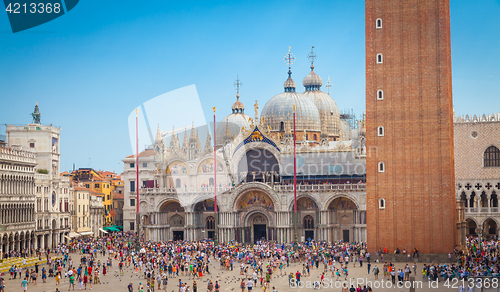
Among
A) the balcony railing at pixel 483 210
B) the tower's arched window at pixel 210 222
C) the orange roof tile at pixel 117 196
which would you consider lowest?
the tower's arched window at pixel 210 222

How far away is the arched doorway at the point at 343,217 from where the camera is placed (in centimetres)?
7462

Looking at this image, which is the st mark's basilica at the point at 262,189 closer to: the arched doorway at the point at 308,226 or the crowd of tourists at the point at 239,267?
the arched doorway at the point at 308,226

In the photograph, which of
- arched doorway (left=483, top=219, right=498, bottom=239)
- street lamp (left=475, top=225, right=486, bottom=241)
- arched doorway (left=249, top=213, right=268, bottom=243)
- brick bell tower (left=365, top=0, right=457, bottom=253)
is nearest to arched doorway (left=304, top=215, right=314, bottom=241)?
arched doorway (left=249, top=213, right=268, bottom=243)

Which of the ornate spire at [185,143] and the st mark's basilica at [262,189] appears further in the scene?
the ornate spire at [185,143]

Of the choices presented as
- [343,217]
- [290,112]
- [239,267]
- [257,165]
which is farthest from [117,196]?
[239,267]

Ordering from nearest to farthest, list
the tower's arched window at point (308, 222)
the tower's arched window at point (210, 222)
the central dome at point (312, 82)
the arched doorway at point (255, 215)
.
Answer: the tower's arched window at point (308, 222) → the arched doorway at point (255, 215) → the tower's arched window at point (210, 222) → the central dome at point (312, 82)

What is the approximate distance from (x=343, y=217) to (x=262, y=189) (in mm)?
9354

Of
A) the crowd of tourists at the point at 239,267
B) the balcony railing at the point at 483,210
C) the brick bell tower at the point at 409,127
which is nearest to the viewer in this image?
the crowd of tourists at the point at 239,267

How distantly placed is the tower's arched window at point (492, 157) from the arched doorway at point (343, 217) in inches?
677

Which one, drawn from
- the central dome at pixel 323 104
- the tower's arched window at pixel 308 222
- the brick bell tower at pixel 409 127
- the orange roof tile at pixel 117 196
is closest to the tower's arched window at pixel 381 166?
the brick bell tower at pixel 409 127

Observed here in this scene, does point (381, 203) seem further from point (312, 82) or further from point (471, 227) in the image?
point (312, 82)

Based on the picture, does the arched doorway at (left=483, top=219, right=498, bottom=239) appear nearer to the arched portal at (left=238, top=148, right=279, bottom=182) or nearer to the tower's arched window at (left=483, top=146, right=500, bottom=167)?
the tower's arched window at (left=483, top=146, right=500, bottom=167)

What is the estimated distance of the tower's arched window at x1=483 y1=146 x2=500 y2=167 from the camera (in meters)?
79.1

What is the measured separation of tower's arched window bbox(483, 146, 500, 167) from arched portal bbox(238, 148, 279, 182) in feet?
78.5
